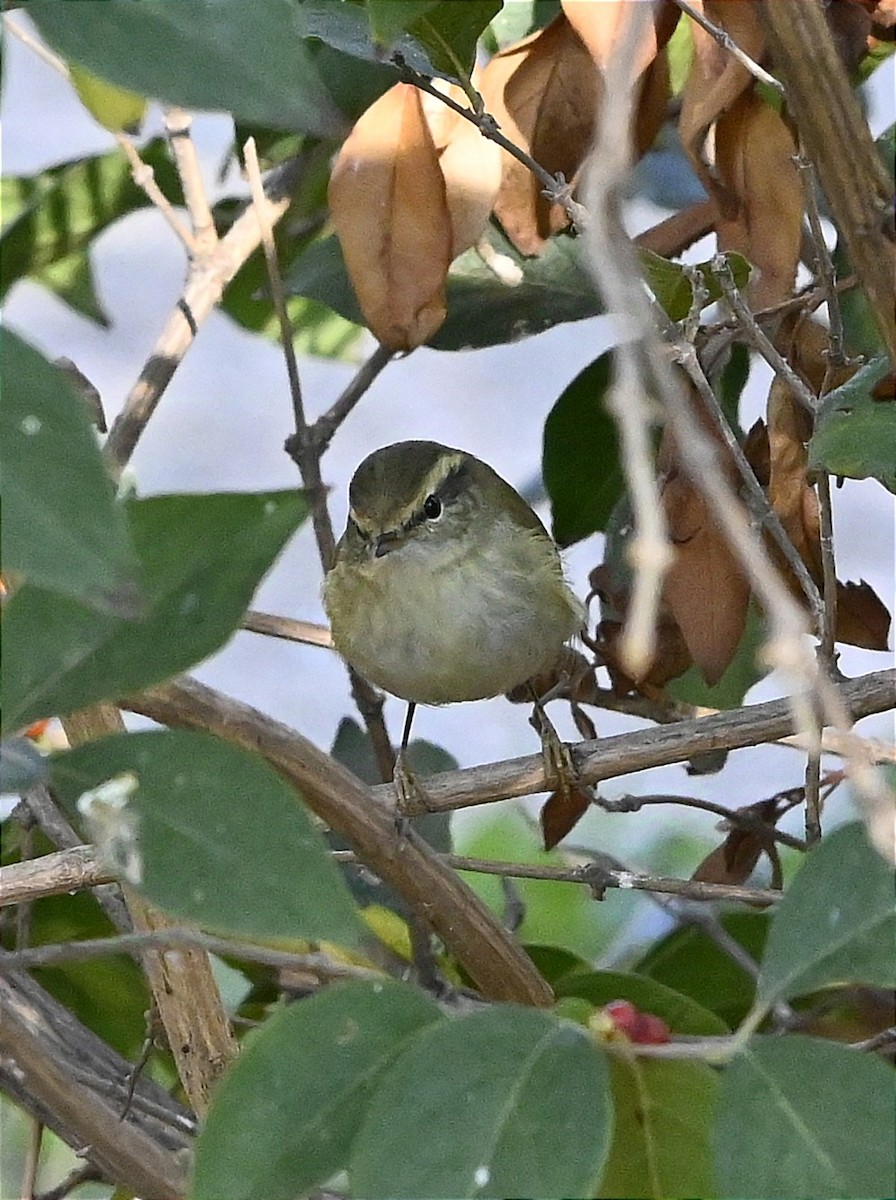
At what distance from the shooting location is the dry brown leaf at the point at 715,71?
0.96 m

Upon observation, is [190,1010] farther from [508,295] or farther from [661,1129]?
[508,295]

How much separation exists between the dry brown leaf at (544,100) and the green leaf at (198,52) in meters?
0.57

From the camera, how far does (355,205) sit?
3.47ft

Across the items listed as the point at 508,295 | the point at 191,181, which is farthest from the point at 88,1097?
the point at 191,181

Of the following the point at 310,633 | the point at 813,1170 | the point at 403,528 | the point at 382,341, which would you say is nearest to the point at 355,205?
the point at 382,341

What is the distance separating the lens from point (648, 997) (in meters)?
0.91

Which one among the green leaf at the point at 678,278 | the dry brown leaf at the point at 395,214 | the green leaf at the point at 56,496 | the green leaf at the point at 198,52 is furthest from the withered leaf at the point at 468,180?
the green leaf at the point at 56,496

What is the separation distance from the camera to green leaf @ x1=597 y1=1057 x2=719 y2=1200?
620 millimetres

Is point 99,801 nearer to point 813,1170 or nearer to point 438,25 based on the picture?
point 813,1170

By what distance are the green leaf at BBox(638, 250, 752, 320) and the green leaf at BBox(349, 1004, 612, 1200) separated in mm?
561

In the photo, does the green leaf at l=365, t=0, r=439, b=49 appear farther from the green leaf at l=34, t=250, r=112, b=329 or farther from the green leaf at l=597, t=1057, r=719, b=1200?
the green leaf at l=34, t=250, r=112, b=329

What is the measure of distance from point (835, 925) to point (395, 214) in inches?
26.0

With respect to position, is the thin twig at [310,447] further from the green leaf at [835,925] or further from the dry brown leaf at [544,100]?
the green leaf at [835,925]

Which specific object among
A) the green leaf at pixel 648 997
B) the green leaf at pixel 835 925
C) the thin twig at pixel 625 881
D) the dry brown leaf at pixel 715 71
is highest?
the dry brown leaf at pixel 715 71
